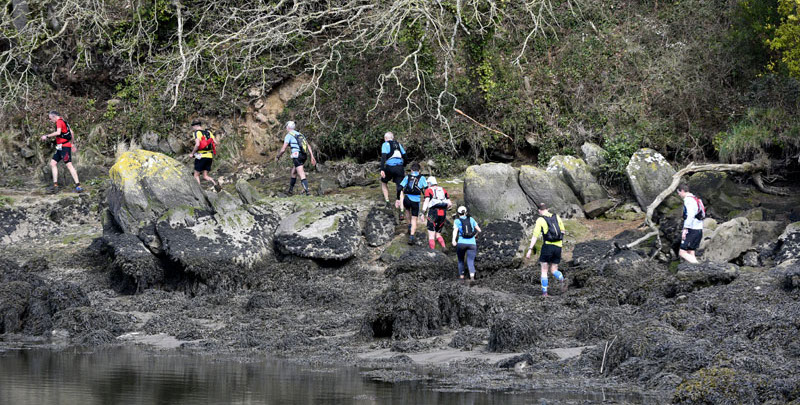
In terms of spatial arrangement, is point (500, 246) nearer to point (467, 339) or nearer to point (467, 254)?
point (467, 254)

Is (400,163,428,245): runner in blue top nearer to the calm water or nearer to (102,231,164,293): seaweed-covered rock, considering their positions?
(102,231,164,293): seaweed-covered rock

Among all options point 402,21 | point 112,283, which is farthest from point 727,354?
point 402,21

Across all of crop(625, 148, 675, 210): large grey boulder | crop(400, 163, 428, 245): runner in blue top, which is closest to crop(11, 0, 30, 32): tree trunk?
crop(400, 163, 428, 245): runner in blue top

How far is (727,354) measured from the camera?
34.3 feet

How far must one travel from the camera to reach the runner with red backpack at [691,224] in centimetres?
1567

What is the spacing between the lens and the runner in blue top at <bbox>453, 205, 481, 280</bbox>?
1678cm

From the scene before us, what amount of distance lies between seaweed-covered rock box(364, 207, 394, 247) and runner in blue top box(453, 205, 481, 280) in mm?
2412

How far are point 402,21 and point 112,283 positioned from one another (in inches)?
373

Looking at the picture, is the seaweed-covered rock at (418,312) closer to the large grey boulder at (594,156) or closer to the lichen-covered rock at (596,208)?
the lichen-covered rock at (596,208)

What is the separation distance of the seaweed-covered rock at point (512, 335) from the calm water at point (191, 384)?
194 cm

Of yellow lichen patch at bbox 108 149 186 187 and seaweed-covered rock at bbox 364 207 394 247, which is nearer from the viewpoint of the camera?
yellow lichen patch at bbox 108 149 186 187

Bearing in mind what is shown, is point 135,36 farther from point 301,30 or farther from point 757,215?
point 757,215

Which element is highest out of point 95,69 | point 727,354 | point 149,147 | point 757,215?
point 95,69

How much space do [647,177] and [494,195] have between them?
131 inches
